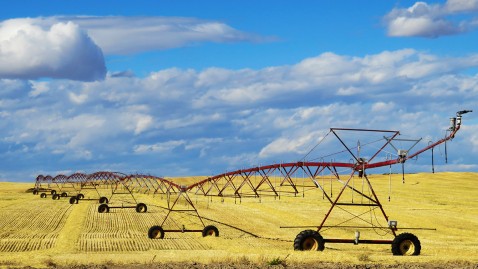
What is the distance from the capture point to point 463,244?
1880 inches

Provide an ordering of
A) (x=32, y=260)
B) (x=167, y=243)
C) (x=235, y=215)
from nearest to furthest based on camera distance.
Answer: (x=32, y=260), (x=167, y=243), (x=235, y=215)

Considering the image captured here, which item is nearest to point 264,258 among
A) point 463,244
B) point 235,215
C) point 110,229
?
point 463,244

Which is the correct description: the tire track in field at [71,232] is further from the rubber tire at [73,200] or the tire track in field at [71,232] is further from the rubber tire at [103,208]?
the rubber tire at [73,200]

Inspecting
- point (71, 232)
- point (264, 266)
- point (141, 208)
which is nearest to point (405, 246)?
point (264, 266)

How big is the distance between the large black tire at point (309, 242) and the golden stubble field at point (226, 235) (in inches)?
25.1


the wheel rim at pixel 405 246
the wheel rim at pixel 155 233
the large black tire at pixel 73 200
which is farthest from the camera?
the large black tire at pixel 73 200

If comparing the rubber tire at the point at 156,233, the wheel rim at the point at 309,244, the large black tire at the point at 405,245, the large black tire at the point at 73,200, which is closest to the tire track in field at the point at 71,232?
the rubber tire at the point at 156,233

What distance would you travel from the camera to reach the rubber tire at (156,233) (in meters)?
50.0

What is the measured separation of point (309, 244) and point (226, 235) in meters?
14.4

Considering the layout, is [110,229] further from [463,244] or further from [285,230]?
[463,244]

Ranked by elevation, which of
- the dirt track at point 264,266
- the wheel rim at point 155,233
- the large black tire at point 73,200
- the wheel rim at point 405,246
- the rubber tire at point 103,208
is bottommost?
the dirt track at point 264,266

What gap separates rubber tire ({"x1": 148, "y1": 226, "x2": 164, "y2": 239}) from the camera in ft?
164

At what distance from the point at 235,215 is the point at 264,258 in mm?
37596

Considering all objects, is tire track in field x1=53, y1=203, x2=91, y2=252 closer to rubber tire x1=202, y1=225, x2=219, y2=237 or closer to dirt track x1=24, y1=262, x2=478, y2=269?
rubber tire x1=202, y1=225, x2=219, y2=237
